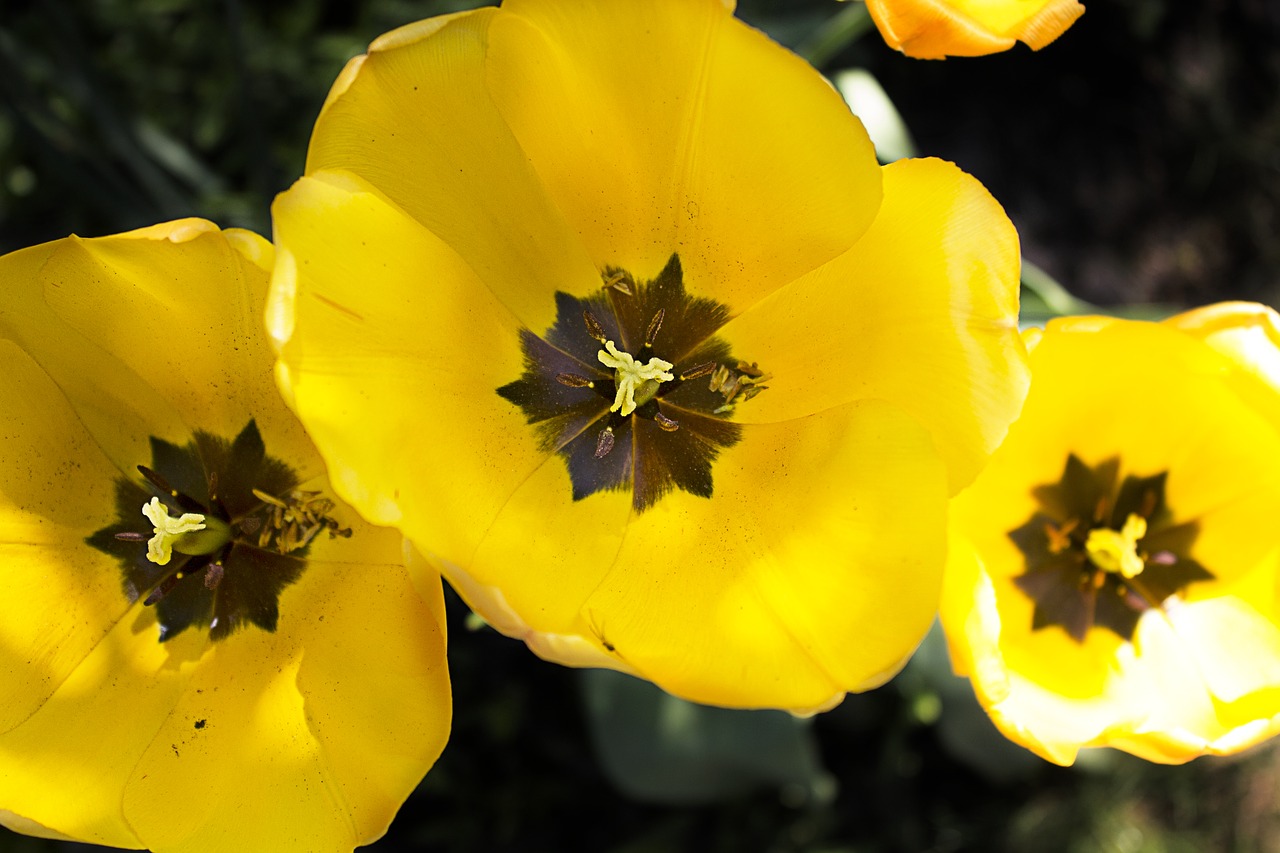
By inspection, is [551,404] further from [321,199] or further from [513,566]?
[321,199]

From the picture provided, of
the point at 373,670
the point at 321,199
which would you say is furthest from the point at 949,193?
the point at 373,670

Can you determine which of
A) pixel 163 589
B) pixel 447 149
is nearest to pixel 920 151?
pixel 447 149

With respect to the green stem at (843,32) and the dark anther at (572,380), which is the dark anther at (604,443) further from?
the green stem at (843,32)

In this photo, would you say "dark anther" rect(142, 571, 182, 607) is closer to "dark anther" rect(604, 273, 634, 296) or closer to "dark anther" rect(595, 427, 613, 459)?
"dark anther" rect(595, 427, 613, 459)

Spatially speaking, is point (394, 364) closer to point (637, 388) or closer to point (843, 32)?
point (637, 388)

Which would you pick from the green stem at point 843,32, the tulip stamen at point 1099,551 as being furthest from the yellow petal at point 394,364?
the tulip stamen at point 1099,551
